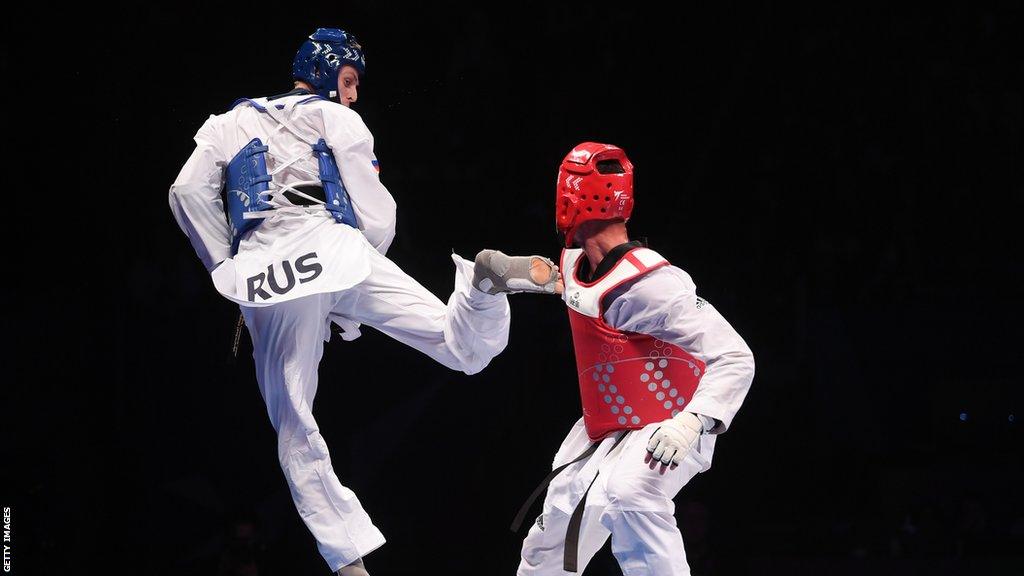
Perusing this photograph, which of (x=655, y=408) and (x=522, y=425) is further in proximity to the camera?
(x=522, y=425)

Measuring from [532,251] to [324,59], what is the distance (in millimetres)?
2036

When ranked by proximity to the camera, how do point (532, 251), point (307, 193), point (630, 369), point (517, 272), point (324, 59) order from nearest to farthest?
point (630, 369) < point (517, 272) < point (307, 193) < point (324, 59) < point (532, 251)

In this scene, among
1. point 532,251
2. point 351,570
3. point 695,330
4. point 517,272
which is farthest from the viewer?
point 532,251

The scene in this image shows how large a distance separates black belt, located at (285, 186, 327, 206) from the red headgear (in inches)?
41.5

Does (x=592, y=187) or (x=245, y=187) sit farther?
(x=245, y=187)

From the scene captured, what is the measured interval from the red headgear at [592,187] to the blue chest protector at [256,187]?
98cm

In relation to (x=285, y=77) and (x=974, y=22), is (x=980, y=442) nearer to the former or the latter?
(x=974, y=22)

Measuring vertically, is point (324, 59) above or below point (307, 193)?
above

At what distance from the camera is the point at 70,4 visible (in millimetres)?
6211

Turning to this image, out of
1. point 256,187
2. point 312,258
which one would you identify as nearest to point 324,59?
point 256,187

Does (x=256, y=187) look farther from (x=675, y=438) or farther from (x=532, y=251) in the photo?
(x=532, y=251)

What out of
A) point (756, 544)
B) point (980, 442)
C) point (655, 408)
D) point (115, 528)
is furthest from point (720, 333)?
point (115, 528)

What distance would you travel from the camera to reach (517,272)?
402 centimetres

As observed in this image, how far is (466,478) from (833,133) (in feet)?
9.12
